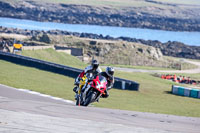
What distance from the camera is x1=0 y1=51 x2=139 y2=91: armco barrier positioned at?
984 inches

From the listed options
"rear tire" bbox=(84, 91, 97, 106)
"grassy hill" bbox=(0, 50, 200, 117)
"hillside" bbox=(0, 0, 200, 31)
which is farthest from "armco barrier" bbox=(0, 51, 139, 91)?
"hillside" bbox=(0, 0, 200, 31)

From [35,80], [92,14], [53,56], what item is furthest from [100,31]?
[35,80]

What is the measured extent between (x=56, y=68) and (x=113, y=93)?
648cm

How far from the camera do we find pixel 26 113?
851 cm

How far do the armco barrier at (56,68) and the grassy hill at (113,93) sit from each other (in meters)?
0.62

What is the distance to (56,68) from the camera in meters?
28.0

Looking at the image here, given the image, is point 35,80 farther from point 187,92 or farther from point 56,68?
point 187,92

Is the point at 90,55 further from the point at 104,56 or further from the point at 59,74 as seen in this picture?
the point at 59,74

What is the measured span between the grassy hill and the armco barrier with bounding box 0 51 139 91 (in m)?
0.62

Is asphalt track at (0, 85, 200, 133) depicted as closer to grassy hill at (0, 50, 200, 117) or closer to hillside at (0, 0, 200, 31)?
grassy hill at (0, 50, 200, 117)

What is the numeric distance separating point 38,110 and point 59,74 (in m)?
18.2

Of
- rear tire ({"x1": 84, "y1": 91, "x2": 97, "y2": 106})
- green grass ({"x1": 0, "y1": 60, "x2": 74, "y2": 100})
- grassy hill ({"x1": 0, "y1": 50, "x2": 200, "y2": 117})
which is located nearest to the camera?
rear tire ({"x1": 84, "y1": 91, "x2": 97, "y2": 106})

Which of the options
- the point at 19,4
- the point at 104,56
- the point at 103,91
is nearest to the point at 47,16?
the point at 19,4

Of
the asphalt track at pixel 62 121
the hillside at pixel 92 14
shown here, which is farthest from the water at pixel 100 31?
the asphalt track at pixel 62 121
